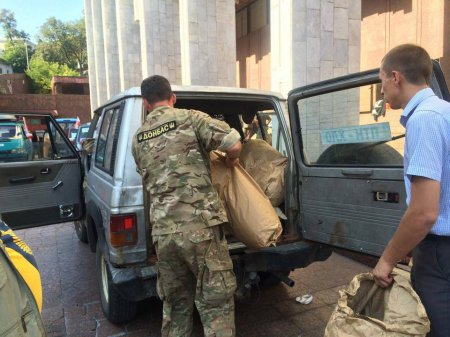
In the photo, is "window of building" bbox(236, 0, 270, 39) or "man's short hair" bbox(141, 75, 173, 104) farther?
"window of building" bbox(236, 0, 270, 39)

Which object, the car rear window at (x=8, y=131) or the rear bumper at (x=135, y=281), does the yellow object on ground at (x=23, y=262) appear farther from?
the car rear window at (x=8, y=131)

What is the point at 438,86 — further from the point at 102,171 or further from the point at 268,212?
the point at 102,171

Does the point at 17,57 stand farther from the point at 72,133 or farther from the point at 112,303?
the point at 112,303

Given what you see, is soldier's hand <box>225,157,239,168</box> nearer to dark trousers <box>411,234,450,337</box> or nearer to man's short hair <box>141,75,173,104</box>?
man's short hair <box>141,75,173,104</box>

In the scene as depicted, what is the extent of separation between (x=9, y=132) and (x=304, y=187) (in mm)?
4254

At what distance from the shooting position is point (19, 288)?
137cm

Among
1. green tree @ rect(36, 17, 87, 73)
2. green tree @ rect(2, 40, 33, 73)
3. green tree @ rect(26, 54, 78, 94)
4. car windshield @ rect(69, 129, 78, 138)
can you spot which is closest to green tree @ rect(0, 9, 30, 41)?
green tree @ rect(2, 40, 33, 73)

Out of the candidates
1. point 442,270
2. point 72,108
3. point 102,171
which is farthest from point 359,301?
point 72,108

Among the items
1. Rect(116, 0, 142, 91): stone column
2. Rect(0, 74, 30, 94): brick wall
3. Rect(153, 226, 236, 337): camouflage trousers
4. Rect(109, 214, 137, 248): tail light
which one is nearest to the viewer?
Rect(153, 226, 236, 337): camouflage trousers

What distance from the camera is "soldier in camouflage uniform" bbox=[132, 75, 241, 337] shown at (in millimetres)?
2408

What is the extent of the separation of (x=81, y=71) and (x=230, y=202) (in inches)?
2646

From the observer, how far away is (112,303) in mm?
3248

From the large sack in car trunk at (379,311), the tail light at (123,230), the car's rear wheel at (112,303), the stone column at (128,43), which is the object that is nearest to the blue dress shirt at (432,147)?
the large sack in car trunk at (379,311)

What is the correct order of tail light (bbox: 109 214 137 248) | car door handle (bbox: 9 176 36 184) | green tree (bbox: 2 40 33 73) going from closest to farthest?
tail light (bbox: 109 214 137 248) < car door handle (bbox: 9 176 36 184) < green tree (bbox: 2 40 33 73)
